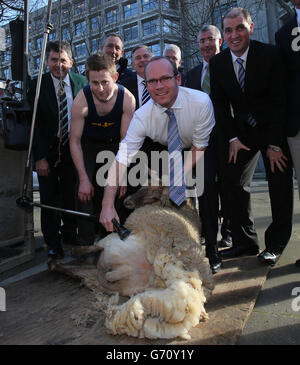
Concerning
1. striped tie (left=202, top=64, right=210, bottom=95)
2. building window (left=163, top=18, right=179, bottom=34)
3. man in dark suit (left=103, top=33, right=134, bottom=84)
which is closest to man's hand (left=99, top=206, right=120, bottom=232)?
striped tie (left=202, top=64, right=210, bottom=95)

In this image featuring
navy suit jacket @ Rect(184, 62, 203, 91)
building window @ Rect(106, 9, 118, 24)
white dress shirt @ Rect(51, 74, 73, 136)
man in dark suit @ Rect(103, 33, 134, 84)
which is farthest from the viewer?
building window @ Rect(106, 9, 118, 24)

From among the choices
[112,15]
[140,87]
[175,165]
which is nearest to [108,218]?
[175,165]

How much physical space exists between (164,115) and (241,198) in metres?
1.13

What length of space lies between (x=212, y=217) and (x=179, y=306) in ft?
3.77

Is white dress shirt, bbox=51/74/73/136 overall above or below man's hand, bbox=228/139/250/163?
above

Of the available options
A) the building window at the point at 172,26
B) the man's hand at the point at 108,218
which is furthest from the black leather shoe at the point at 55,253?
the building window at the point at 172,26

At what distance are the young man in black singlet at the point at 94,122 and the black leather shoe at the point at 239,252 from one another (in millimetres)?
1182

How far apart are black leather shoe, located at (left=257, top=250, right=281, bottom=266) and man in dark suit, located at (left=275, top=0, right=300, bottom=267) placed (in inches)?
6.8

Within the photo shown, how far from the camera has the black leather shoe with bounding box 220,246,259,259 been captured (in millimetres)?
3039

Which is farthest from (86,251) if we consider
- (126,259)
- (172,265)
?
(172,265)

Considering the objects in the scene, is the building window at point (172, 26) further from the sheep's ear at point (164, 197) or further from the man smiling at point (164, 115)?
the sheep's ear at point (164, 197)

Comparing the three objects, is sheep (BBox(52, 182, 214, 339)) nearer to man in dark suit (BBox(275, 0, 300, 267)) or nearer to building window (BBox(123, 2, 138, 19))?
man in dark suit (BBox(275, 0, 300, 267))

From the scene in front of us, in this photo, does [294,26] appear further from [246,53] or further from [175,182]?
[175,182]

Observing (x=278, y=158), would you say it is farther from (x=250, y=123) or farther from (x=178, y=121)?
(x=178, y=121)
